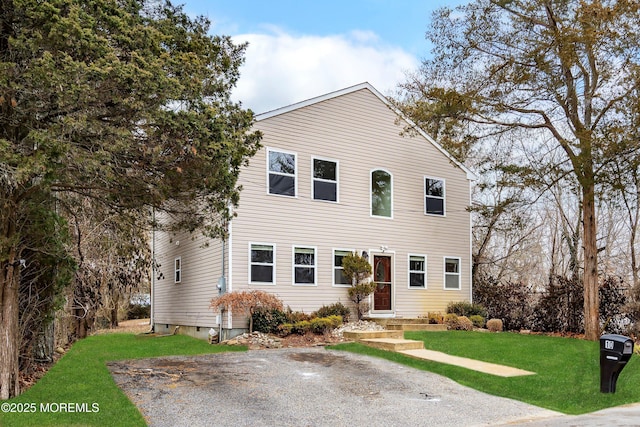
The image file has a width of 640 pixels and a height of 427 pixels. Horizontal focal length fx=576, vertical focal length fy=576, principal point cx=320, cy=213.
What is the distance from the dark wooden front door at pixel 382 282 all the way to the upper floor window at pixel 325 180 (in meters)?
2.44

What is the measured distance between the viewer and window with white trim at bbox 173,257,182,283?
62.6 feet

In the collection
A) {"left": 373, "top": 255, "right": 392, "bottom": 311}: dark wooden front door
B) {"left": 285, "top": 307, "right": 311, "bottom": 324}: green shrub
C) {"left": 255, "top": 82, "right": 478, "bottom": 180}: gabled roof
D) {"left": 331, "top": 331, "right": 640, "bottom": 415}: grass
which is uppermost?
{"left": 255, "top": 82, "right": 478, "bottom": 180}: gabled roof

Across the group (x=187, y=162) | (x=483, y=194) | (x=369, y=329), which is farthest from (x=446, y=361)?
(x=483, y=194)

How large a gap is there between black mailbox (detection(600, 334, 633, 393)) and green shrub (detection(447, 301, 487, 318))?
9.26m

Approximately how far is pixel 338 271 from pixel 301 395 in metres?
8.25

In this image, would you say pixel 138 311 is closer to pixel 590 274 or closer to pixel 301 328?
pixel 301 328

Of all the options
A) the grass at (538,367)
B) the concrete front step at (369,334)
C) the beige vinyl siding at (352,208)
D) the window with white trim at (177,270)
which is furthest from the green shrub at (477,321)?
the window with white trim at (177,270)

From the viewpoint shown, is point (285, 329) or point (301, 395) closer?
point (301, 395)

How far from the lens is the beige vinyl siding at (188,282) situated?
52.6ft

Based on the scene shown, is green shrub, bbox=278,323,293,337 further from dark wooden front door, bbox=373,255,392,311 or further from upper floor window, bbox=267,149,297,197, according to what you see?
dark wooden front door, bbox=373,255,392,311

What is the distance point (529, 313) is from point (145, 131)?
600 inches

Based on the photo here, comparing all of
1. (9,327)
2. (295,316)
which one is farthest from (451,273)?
(9,327)

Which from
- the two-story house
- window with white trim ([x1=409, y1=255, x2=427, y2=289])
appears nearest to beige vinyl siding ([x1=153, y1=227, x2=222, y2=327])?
the two-story house

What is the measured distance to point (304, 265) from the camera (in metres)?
16.3
